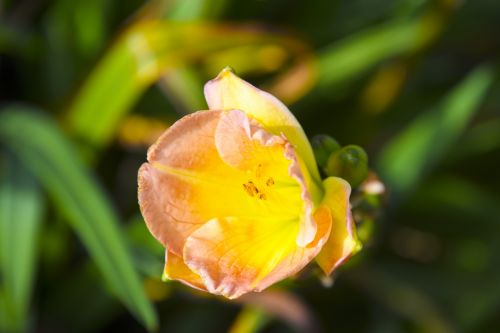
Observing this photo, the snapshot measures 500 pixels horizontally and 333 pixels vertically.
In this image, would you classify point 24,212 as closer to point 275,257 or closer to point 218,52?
point 218,52

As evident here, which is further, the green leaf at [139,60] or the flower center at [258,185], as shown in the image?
the green leaf at [139,60]

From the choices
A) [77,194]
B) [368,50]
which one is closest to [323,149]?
[77,194]

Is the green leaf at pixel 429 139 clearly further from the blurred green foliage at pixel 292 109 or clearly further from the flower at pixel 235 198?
the flower at pixel 235 198

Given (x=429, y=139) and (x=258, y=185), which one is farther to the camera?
(x=429, y=139)

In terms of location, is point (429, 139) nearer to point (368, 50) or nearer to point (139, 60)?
point (368, 50)

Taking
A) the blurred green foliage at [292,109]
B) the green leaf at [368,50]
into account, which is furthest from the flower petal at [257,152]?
the green leaf at [368,50]

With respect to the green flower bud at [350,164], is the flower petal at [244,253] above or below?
below
